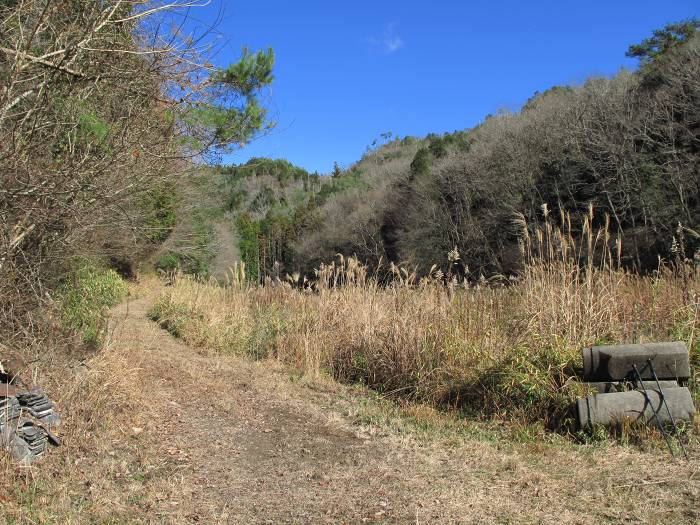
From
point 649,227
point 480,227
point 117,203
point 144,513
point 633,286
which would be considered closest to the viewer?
point 144,513

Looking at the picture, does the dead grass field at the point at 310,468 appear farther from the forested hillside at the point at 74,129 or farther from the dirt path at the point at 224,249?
the dirt path at the point at 224,249

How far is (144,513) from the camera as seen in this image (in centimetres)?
333

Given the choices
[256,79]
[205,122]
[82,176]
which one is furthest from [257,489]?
[256,79]

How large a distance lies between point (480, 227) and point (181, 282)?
1784cm

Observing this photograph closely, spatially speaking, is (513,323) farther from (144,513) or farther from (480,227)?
(480,227)

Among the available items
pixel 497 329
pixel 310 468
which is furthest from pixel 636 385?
pixel 310 468

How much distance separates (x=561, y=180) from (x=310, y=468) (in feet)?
75.4

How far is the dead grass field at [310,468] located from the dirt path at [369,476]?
1 cm

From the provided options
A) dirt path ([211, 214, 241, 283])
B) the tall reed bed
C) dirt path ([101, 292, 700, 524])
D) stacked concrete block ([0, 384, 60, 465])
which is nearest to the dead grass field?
dirt path ([101, 292, 700, 524])

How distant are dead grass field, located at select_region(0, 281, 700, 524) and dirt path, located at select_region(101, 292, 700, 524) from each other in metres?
0.01

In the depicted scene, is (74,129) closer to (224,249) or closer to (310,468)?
(310,468)

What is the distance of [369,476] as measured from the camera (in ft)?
13.1

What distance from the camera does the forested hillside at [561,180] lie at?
1973 centimetres

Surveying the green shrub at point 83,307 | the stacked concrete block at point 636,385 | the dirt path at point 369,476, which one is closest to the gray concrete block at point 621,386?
the stacked concrete block at point 636,385
